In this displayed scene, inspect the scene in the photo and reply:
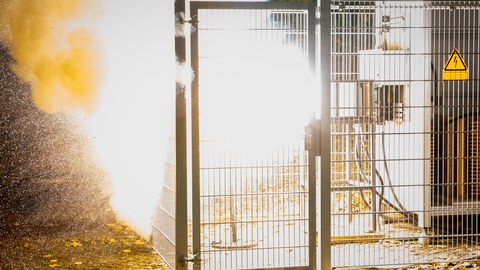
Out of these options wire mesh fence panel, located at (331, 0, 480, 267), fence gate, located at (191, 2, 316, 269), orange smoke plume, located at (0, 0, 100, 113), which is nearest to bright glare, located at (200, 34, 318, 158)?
fence gate, located at (191, 2, 316, 269)

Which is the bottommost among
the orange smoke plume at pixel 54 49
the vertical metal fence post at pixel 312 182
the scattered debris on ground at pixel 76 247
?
the scattered debris on ground at pixel 76 247

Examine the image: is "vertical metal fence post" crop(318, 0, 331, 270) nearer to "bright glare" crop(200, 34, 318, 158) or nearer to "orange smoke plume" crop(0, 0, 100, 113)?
"bright glare" crop(200, 34, 318, 158)

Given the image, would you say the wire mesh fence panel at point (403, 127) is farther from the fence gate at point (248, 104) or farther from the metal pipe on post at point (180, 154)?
the metal pipe on post at point (180, 154)

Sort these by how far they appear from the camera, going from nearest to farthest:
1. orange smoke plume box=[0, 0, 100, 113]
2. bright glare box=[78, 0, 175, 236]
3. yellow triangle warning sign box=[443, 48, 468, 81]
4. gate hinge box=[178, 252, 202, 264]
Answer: gate hinge box=[178, 252, 202, 264], yellow triangle warning sign box=[443, 48, 468, 81], bright glare box=[78, 0, 175, 236], orange smoke plume box=[0, 0, 100, 113]

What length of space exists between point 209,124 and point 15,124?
41.9 feet

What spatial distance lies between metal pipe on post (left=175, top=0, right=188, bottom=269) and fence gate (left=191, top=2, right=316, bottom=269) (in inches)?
4.2

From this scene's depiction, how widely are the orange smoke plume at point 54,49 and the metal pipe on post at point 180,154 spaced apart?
387 inches

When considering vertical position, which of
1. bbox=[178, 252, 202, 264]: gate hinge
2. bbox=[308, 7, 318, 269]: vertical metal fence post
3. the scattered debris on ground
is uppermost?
bbox=[308, 7, 318, 269]: vertical metal fence post

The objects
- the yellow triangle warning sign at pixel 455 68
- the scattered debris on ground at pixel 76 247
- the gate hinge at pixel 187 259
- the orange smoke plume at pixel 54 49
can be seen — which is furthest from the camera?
the orange smoke plume at pixel 54 49

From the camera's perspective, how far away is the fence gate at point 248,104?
563 cm

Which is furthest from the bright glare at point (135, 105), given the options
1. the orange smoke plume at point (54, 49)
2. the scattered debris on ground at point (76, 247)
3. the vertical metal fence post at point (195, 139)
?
the vertical metal fence post at point (195, 139)

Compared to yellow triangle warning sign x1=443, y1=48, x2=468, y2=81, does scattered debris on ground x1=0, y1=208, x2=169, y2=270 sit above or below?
below

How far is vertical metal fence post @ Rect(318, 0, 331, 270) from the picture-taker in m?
5.65

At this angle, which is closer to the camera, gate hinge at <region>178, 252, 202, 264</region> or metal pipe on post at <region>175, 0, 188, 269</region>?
metal pipe on post at <region>175, 0, 188, 269</region>
